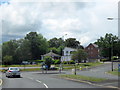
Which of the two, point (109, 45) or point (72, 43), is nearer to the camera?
point (109, 45)

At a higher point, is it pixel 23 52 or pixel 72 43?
pixel 72 43

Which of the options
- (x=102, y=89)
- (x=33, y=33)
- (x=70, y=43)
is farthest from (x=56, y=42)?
(x=102, y=89)

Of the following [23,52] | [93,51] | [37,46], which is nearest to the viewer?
[23,52]

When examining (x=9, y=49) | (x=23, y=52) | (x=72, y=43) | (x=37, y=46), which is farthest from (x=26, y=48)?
(x=72, y=43)

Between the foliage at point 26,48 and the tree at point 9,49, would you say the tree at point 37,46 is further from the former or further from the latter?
the tree at point 9,49

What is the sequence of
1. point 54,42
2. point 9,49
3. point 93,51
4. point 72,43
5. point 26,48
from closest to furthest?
point 9,49, point 26,48, point 93,51, point 72,43, point 54,42

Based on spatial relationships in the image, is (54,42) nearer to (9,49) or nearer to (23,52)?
(23,52)

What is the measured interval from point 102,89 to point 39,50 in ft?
319

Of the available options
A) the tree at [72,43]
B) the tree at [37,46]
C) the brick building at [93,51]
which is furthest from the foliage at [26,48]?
the tree at [72,43]

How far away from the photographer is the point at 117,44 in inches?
3836

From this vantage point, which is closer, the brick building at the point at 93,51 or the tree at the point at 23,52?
the tree at the point at 23,52

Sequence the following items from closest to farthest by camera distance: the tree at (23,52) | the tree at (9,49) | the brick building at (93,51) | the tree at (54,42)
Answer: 1. the tree at (9,49)
2. the tree at (23,52)
3. the brick building at (93,51)
4. the tree at (54,42)

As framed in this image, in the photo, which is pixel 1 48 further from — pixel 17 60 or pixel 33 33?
pixel 33 33

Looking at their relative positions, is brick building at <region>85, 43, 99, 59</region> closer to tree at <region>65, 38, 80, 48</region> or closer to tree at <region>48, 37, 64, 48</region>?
tree at <region>65, 38, 80, 48</region>
